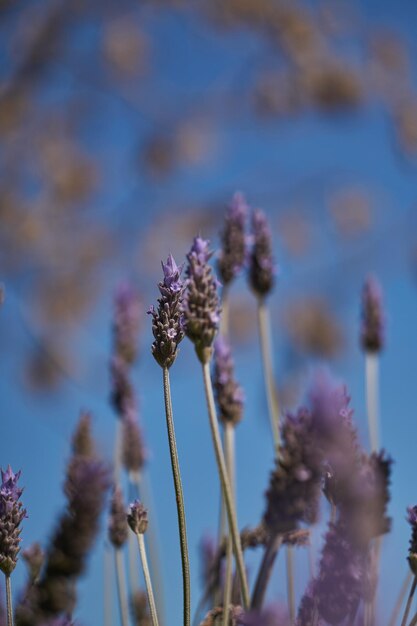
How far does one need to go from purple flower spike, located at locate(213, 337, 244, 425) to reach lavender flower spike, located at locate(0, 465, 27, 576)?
0.34 metres

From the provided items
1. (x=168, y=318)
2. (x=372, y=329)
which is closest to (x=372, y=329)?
(x=372, y=329)

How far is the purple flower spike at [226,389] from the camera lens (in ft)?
2.96

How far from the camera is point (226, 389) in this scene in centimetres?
91

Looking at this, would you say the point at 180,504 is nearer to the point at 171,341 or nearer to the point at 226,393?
the point at 171,341

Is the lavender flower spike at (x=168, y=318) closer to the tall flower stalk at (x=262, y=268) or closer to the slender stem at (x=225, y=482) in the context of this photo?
the slender stem at (x=225, y=482)

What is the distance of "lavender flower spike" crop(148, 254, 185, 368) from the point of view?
0.63 metres

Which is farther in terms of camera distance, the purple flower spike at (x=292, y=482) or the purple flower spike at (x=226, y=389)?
the purple flower spike at (x=226, y=389)

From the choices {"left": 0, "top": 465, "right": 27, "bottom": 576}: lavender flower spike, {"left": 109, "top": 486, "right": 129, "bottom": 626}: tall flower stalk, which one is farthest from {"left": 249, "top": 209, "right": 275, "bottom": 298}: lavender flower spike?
{"left": 0, "top": 465, "right": 27, "bottom": 576}: lavender flower spike

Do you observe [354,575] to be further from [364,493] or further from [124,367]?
[124,367]

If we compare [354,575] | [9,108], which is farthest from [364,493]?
[9,108]

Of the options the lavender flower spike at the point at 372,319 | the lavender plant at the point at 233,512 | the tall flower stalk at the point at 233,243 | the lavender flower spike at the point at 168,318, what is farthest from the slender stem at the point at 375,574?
the lavender flower spike at the point at 372,319

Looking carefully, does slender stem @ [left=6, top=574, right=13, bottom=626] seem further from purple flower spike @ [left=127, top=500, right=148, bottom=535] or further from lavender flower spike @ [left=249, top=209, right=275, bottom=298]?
lavender flower spike @ [left=249, top=209, right=275, bottom=298]

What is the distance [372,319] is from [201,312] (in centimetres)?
71

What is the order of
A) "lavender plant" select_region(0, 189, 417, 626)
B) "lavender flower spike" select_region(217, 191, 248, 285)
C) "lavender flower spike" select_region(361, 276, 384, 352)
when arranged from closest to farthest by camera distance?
"lavender plant" select_region(0, 189, 417, 626)
"lavender flower spike" select_region(217, 191, 248, 285)
"lavender flower spike" select_region(361, 276, 384, 352)
